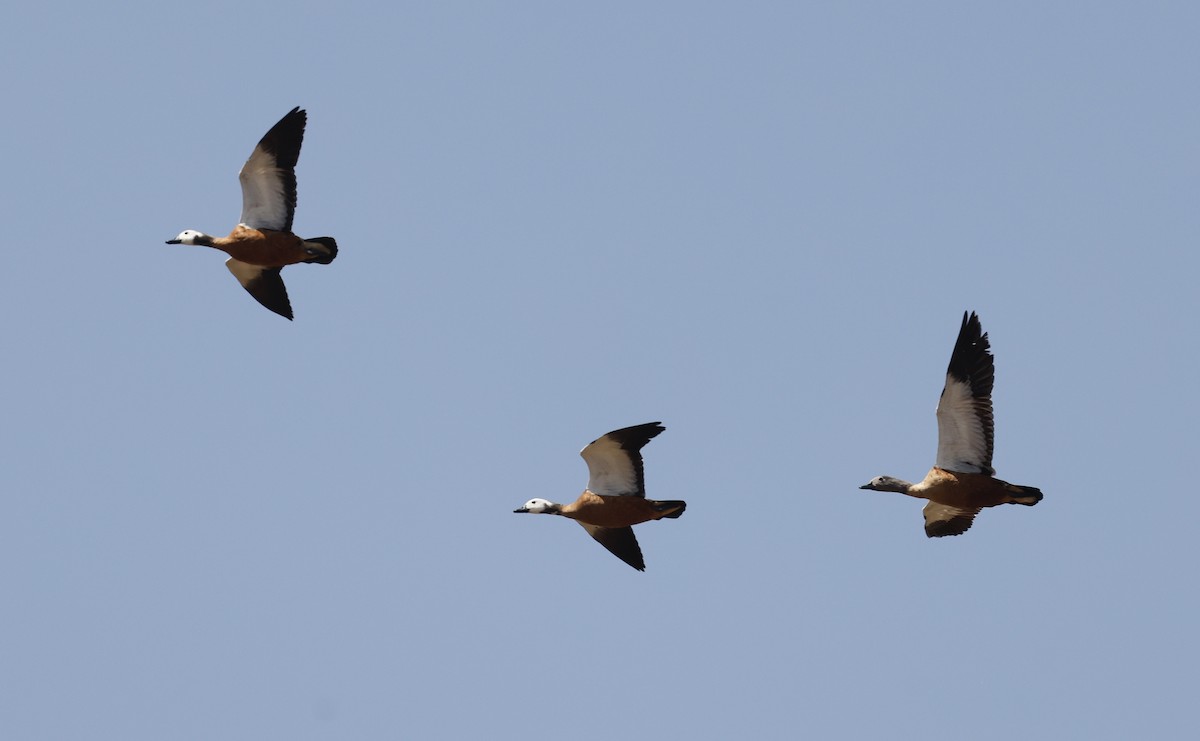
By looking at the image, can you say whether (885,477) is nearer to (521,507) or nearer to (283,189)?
(521,507)

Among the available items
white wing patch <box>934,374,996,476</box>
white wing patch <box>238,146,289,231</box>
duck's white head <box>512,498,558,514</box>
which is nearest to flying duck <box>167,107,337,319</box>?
white wing patch <box>238,146,289,231</box>

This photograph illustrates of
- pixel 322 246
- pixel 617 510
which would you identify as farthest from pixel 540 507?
pixel 322 246

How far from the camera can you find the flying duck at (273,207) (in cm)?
3441

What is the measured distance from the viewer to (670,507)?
3294cm

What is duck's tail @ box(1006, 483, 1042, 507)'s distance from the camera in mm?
32250

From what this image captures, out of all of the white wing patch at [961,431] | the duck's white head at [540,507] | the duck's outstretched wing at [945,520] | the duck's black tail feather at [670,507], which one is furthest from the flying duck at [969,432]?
the duck's white head at [540,507]

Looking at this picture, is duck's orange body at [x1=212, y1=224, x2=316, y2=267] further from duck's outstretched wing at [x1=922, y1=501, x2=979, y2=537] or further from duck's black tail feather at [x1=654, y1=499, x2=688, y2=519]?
duck's outstretched wing at [x1=922, y1=501, x2=979, y2=537]

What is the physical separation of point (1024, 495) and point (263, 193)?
47.5 ft

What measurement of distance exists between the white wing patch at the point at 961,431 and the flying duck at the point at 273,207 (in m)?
11.2

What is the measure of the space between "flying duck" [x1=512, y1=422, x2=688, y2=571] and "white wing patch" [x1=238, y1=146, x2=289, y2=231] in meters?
7.19

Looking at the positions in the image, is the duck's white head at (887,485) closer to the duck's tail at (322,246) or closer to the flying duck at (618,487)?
the flying duck at (618,487)

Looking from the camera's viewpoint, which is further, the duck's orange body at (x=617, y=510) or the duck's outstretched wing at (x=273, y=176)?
the duck's outstretched wing at (x=273, y=176)

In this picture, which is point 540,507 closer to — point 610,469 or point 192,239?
point 610,469

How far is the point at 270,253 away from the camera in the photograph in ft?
113
